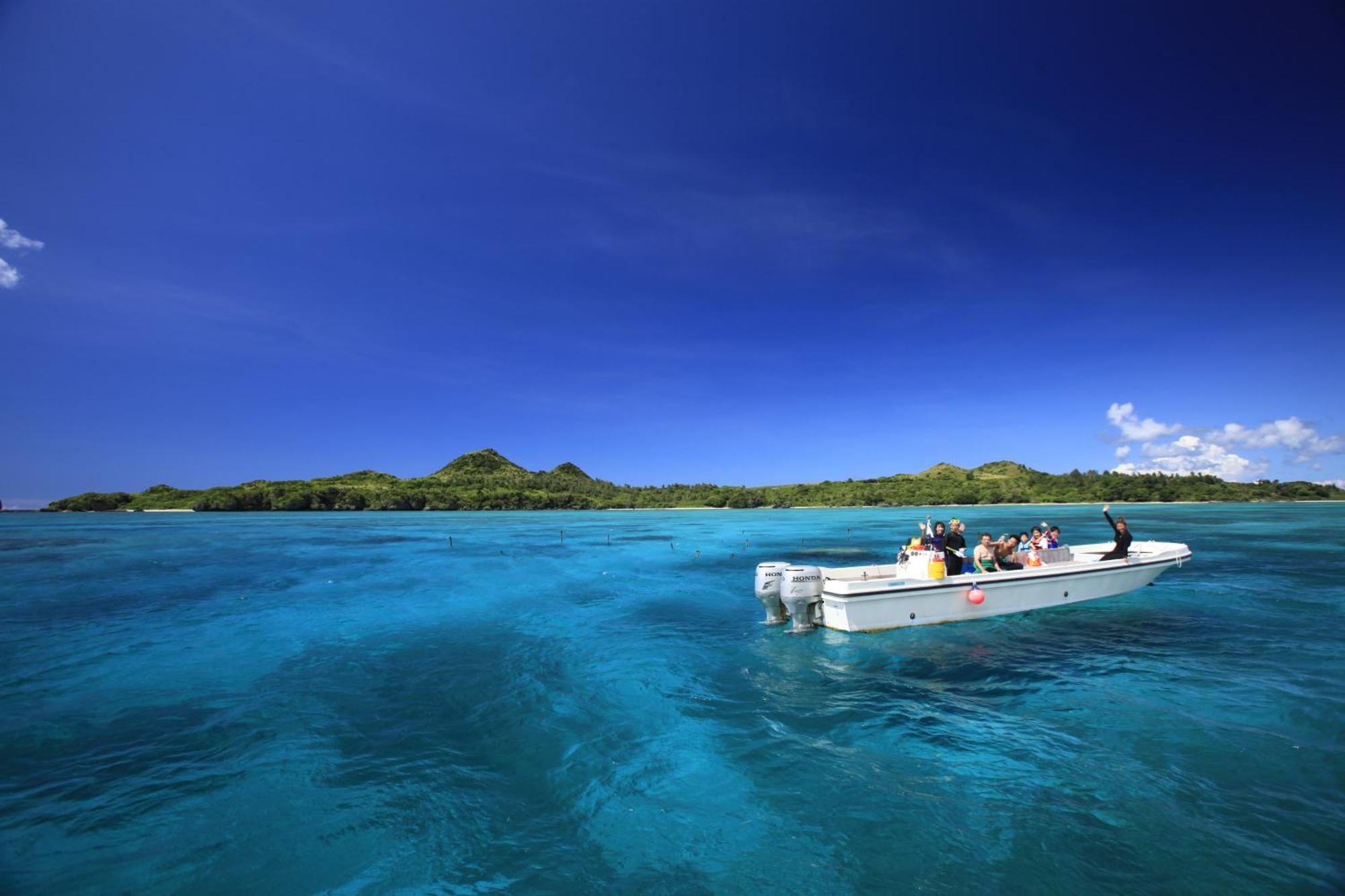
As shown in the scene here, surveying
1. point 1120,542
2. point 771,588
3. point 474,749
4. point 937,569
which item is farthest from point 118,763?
point 1120,542

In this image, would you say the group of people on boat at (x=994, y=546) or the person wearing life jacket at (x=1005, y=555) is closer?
the group of people on boat at (x=994, y=546)

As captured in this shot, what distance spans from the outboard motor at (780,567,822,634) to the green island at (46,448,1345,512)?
106 m

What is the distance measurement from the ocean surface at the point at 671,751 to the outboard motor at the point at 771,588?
0.48 meters

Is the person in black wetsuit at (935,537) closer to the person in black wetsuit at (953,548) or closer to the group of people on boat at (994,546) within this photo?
the group of people on boat at (994,546)

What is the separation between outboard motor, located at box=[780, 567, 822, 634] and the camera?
12609 millimetres

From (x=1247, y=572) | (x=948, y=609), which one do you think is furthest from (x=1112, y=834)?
(x=1247, y=572)

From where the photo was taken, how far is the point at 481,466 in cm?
17488

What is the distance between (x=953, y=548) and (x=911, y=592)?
70.3 inches

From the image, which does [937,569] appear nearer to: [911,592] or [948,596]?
[948,596]

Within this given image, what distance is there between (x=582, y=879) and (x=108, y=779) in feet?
21.4

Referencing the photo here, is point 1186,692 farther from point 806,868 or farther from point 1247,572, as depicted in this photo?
point 1247,572

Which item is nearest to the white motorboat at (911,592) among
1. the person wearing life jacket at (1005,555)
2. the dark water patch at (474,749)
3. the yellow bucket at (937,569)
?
the yellow bucket at (937,569)

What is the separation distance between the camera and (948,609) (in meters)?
12.8

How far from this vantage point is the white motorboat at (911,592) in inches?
481
